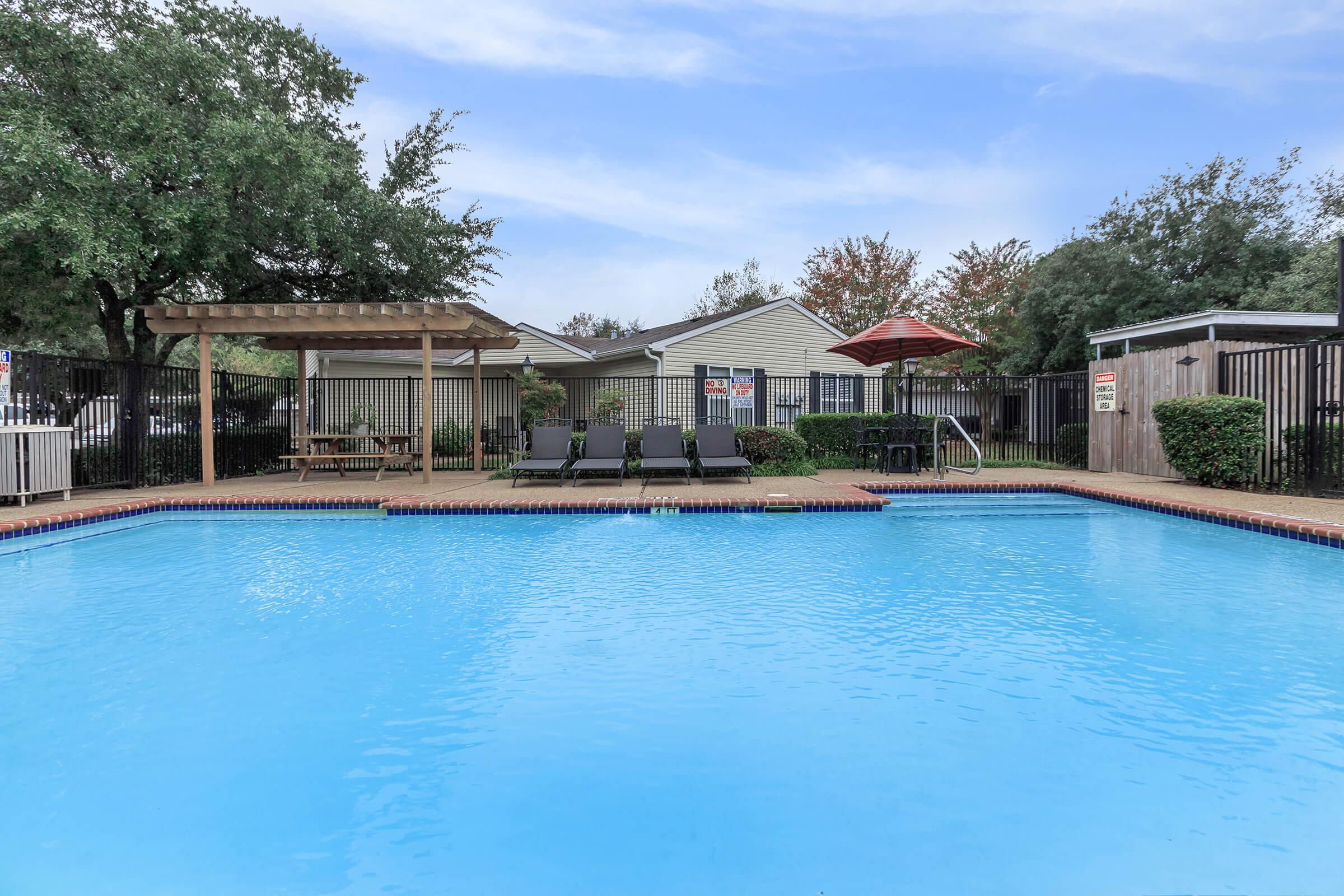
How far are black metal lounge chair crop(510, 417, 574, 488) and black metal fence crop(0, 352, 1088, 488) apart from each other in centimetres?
246

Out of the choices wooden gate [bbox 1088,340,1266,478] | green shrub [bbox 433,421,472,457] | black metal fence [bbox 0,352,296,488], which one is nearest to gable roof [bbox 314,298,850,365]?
green shrub [bbox 433,421,472,457]

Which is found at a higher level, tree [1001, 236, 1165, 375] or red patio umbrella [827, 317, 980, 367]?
tree [1001, 236, 1165, 375]

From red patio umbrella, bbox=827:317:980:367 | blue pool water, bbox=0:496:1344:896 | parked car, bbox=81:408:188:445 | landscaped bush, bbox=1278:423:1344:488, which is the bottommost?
blue pool water, bbox=0:496:1344:896

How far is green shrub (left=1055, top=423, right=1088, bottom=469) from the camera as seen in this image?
13023 mm

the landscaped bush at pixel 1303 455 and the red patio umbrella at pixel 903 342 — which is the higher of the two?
the red patio umbrella at pixel 903 342

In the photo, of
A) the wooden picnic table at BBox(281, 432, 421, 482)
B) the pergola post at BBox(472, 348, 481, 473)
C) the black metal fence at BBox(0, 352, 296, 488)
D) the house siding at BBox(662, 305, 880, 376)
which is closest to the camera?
the black metal fence at BBox(0, 352, 296, 488)

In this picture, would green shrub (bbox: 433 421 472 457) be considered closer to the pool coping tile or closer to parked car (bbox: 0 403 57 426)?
parked car (bbox: 0 403 57 426)

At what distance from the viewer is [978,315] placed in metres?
25.6

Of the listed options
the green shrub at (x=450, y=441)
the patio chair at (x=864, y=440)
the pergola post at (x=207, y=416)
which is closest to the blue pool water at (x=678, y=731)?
the pergola post at (x=207, y=416)

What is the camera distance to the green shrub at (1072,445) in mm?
13023

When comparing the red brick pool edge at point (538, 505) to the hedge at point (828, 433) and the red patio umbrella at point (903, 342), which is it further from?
→ the hedge at point (828, 433)

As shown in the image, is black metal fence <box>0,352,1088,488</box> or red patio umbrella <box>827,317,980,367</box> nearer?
black metal fence <box>0,352,1088,488</box>

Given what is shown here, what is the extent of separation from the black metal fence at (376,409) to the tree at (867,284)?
6.69m

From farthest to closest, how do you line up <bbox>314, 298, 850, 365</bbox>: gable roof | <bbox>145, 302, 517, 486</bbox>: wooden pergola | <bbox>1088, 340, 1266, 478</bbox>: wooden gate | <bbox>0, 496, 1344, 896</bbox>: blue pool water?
<bbox>314, 298, 850, 365</bbox>: gable roof < <bbox>1088, 340, 1266, 478</bbox>: wooden gate < <bbox>145, 302, 517, 486</bbox>: wooden pergola < <bbox>0, 496, 1344, 896</bbox>: blue pool water
